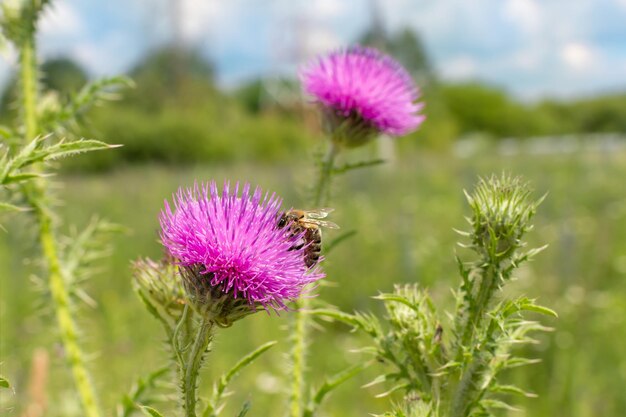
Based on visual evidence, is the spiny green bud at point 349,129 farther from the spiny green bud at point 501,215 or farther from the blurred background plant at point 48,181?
the spiny green bud at point 501,215

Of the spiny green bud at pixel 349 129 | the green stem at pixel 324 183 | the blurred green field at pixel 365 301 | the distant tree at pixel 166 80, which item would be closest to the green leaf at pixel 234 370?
the blurred green field at pixel 365 301

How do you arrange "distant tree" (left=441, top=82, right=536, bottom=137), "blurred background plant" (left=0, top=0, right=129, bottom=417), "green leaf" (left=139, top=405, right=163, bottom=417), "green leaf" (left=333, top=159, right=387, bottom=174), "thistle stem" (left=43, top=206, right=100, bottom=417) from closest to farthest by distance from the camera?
"green leaf" (left=139, top=405, right=163, bottom=417) < "thistle stem" (left=43, top=206, right=100, bottom=417) < "blurred background plant" (left=0, top=0, right=129, bottom=417) < "green leaf" (left=333, top=159, right=387, bottom=174) < "distant tree" (left=441, top=82, right=536, bottom=137)

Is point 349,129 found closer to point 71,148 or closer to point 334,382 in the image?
point 334,382

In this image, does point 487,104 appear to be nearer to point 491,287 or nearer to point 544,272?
point 544,272

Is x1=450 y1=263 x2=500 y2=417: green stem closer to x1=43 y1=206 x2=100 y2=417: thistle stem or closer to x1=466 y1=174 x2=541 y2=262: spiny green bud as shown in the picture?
x1=466 y1=174 x2=541 y2=262: spiny green bud

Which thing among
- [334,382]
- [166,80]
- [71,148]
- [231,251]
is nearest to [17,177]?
[71,148]

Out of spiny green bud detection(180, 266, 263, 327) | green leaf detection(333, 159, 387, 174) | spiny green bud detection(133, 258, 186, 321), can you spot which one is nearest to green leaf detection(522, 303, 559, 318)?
spiny green bud detection(180, 266, 263, 327)
